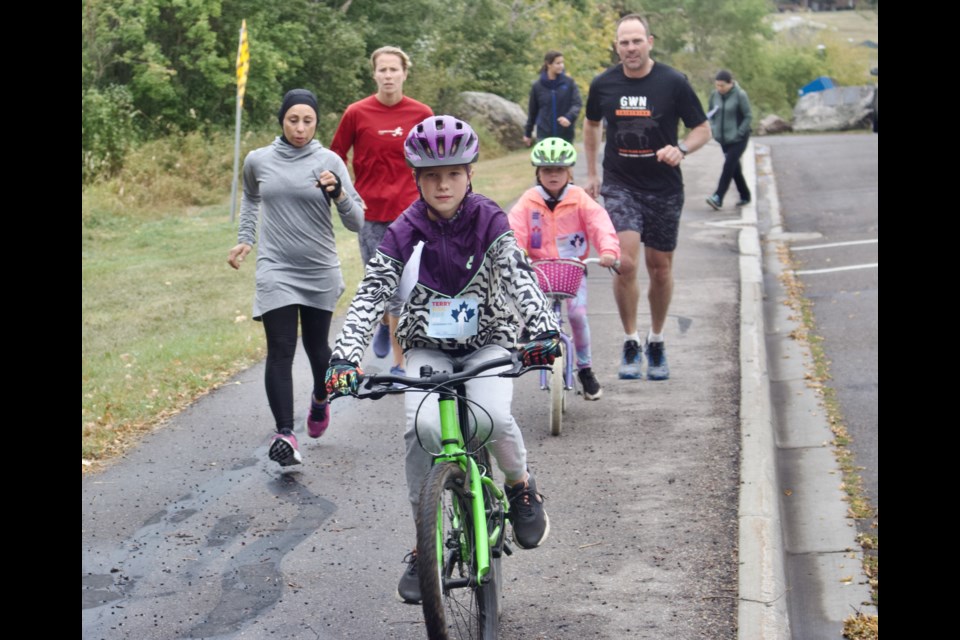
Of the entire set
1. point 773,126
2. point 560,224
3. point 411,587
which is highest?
point 773,126

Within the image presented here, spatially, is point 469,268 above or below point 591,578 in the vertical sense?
above

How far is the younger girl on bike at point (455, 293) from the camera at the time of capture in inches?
192

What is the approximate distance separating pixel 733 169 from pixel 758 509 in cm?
1313

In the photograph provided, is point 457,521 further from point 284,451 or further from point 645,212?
point 645,212

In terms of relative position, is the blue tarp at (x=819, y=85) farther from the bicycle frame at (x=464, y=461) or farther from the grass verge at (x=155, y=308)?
the bicycle frame at (x=464, y=461)

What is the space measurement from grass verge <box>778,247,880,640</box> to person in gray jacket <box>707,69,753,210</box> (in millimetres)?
5282

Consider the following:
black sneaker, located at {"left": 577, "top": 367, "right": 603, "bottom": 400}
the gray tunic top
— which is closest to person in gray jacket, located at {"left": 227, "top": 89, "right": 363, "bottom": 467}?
the gray tunic top

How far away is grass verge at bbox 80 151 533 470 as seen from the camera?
922cm

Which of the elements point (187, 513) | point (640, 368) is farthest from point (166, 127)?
point (187, 513)

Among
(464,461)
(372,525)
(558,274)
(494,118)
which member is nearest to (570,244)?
(558,274)

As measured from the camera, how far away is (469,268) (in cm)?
504

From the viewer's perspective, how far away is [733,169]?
19.0 meters
